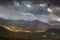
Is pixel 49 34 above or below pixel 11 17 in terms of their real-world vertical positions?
below

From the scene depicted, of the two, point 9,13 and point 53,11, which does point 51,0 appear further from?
point 9,13

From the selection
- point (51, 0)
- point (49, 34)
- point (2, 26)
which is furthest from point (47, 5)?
point (2, 26)

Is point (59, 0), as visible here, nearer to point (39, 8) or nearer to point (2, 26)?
point (39, 8)

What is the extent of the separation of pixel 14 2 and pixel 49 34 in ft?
2.31

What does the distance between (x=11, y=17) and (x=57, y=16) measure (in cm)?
68

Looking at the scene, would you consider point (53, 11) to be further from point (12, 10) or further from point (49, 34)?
point (12, 10)

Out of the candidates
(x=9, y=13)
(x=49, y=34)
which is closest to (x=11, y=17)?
(x=9, y=13)

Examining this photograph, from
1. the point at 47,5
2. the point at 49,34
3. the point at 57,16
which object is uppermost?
the point at 47,5

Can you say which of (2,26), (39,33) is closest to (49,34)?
(39,33)

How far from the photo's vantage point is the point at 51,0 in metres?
2.71

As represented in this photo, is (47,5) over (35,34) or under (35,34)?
over

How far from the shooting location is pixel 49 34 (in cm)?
266

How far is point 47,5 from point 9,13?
581 mm

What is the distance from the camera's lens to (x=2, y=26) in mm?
2682
